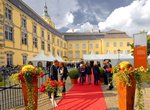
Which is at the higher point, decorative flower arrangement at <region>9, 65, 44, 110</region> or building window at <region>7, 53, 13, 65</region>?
building window at <region>7, 53, 13, 65</region>

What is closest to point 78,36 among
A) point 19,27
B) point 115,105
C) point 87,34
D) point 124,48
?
point 87,34

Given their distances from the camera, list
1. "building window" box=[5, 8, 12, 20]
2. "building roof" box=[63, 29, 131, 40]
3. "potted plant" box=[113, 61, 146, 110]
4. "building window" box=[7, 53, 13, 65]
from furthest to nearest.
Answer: "building roof" box=[63, 29, 131, 40] → "building window" box=[7, 53, 13, 65] → "building window" box=[5, 8, 12, 20] → "potted plant" box=[113, 61, 146, 110]

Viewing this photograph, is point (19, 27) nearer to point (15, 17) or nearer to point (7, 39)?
point (15, 17)

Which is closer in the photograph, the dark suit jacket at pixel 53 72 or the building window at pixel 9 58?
the dark suit jacket at pixel 53 72

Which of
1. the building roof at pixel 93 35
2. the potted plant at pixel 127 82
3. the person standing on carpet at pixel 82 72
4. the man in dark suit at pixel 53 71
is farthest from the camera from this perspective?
the building roof at pixel 93 35

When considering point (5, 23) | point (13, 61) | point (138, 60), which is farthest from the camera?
point (13, 61)

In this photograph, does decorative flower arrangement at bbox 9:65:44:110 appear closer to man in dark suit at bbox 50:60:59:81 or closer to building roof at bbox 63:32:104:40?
man in dark suit at bbox 50:60:59:81

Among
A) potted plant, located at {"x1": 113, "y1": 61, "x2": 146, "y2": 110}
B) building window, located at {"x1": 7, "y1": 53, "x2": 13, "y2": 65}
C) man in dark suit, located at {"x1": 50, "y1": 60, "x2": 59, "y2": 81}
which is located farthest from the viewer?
building window, located at {"x1": 7, "y1": 53, "x2": 13, "y2": 65}

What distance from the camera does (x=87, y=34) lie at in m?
75.1

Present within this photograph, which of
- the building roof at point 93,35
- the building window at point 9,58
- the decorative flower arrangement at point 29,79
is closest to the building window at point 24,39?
the building window at point 9,58

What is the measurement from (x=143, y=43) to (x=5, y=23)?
15.0m

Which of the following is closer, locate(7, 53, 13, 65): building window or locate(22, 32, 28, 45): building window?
locate(7, 53, 13, 65): building window

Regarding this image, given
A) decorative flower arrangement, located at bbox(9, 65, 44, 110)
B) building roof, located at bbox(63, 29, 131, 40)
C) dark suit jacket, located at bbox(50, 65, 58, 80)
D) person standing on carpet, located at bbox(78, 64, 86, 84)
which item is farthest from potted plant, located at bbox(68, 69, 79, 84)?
building roof, located at bbox(63, 29, 131, 40)

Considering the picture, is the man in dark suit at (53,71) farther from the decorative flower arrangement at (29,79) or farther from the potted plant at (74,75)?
the potted plant at (74,75)
